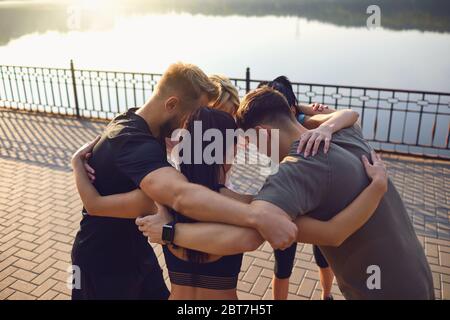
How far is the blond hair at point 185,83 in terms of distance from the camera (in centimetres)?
234

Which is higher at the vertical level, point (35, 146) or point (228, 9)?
point (228, 9)

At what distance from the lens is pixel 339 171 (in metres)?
1.91

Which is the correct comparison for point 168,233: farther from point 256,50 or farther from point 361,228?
point 256,50

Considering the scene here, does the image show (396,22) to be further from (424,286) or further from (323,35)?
(424,286)

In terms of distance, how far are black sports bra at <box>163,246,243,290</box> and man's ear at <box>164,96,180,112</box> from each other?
2.59 ft

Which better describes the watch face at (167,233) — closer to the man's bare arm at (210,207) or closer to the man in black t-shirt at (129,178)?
the man's bare arm at (210,207)

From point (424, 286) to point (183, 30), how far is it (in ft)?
111

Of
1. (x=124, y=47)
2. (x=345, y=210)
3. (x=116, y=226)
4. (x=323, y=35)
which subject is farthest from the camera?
(x=323, y=35)

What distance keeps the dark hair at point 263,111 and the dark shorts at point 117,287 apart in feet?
4.16

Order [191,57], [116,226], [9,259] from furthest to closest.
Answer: [191,57], [9,259], [116,226]

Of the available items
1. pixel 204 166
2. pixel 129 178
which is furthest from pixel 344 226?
pixel 129 178

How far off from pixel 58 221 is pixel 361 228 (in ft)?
14.9

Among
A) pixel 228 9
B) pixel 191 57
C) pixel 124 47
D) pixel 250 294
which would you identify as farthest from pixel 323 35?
pixel 250 294

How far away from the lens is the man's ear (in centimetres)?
232
